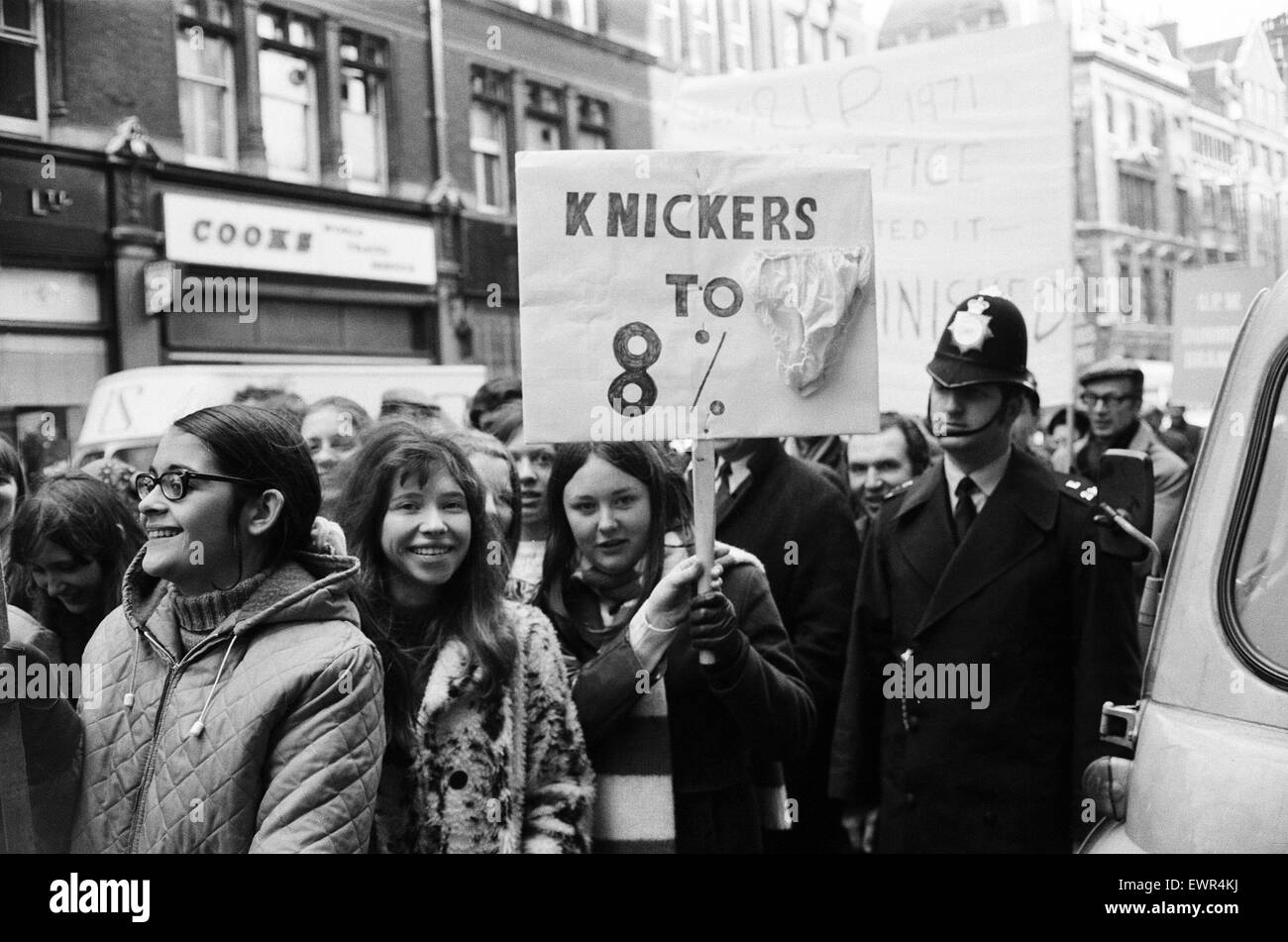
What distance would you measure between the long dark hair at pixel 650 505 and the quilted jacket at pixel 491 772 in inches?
13.7

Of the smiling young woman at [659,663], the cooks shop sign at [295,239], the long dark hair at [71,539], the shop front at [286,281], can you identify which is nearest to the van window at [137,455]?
the shop front at [286,281]

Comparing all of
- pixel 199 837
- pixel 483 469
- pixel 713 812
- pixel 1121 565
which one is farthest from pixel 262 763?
pixel 1121 565

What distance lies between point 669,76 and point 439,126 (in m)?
0.61

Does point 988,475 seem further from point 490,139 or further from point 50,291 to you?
point 50,291

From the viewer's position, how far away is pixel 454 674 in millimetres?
2707

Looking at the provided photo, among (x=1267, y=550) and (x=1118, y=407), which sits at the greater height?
(x=1118, y=407)

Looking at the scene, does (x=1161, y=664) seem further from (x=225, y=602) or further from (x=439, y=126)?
(x=439, y=126)

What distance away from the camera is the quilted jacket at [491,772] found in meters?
2.64

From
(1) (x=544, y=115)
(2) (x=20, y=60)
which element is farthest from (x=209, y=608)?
(1) (x=544, y=115)

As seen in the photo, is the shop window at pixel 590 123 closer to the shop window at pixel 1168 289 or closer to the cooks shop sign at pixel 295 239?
the cooks shop sign at pixel 295 239

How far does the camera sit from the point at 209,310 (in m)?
4.41

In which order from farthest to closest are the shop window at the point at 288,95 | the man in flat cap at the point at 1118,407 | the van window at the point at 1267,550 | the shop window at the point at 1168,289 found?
the man in flat cap at the point at 1118,407, the shop window at the point at 1168,289, the shop window at the point at 288,95, the van window at the point at 1267,550

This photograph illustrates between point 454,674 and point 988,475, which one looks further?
point 988,475

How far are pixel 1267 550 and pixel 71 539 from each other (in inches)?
95.2
